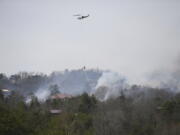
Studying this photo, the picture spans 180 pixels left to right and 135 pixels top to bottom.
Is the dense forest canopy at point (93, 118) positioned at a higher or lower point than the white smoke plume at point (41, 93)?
higher

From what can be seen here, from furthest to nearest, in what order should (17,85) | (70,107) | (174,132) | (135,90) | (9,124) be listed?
(17,85), (135,90), (70,107), (174,132), (9,124)

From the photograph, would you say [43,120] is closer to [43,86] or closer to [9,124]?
[9,124]

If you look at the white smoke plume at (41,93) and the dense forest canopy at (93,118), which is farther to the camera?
the white smoke plume at (41,93)

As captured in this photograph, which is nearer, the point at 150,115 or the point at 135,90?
the point at 150,115

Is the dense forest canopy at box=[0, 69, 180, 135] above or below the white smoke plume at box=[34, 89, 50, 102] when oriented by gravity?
above

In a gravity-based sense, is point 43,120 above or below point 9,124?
below

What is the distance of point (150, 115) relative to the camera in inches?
1007

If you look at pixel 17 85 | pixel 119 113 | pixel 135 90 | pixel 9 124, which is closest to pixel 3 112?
pixel 9 124

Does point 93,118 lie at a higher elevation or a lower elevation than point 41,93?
higher

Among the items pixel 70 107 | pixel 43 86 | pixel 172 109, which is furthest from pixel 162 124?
pixel 43 86

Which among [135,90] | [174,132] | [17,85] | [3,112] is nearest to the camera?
[3,112]

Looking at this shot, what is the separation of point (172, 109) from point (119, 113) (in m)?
5.35

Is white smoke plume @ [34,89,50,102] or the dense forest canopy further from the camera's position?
white smoke plume @ [34,89,50,102]

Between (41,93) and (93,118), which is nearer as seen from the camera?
(93,118)
